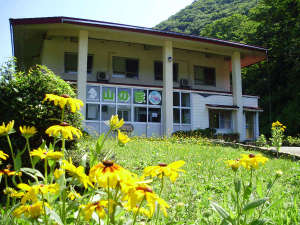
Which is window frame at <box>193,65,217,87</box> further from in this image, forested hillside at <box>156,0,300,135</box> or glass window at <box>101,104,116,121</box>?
glass window at <box>101,104,116,121</box>

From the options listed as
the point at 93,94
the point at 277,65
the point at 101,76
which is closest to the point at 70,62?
the point at 101,76

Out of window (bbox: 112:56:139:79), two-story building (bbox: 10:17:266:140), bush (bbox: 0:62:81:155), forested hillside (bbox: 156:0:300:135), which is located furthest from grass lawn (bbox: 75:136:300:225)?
forested hillside (bbox: 156:0:300:135)

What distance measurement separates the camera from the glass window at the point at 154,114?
15227 mm

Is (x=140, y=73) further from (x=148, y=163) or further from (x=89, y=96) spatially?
(x=148, y=163)

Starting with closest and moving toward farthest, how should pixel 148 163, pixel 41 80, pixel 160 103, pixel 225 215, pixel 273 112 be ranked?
pixel 225 215, pixel 41 80, pixel 148 163, pixel 160 103, pixel 273 112

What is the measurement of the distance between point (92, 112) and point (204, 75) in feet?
31.3

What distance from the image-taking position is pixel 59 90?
190 inches

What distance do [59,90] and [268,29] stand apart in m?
28.3

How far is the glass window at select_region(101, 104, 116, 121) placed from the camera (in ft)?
46.8

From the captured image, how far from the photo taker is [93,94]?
14.0m

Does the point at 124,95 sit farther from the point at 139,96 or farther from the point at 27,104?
the point at 27,104

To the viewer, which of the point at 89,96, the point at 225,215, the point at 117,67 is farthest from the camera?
the point at 117,67

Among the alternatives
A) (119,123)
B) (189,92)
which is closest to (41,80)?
(119,123)

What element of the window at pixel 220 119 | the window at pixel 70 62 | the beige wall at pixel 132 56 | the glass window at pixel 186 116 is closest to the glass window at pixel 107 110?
the beige wall at pixel 132 56
